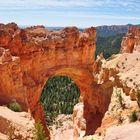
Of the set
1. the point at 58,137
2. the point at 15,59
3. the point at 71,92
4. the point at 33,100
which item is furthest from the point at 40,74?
the point at 71,92

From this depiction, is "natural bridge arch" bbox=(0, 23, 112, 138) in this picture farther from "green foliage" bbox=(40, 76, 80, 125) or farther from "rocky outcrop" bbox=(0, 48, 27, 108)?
"green foliage" bbox=(40, 76, 80, 125)

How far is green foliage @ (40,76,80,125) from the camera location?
7962cm

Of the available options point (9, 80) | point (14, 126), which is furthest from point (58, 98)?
point (14, 126)

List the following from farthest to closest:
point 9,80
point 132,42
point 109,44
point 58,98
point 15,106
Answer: point 109,44 < point 58,98 < point 132,42 < point 9,80 < point 15,106

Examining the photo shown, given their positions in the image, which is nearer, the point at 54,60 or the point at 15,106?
the point at 15,106

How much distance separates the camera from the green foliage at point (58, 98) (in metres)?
79.6

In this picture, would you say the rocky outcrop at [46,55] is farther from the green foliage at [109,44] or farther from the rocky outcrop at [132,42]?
the green foliage at [109,44]

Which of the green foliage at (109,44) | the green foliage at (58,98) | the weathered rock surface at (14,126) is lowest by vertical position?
the green foliage at (58,98)

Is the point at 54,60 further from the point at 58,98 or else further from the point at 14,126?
the point at 58,98

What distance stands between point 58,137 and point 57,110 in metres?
20.4

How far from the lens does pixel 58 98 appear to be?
88.8 meters

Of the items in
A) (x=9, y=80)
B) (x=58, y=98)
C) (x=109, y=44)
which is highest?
(x=9, y=80)

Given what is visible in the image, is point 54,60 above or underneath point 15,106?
above

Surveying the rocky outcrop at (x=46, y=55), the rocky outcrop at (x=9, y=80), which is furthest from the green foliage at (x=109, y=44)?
the rocky outcrop at (x=9, y=80)
